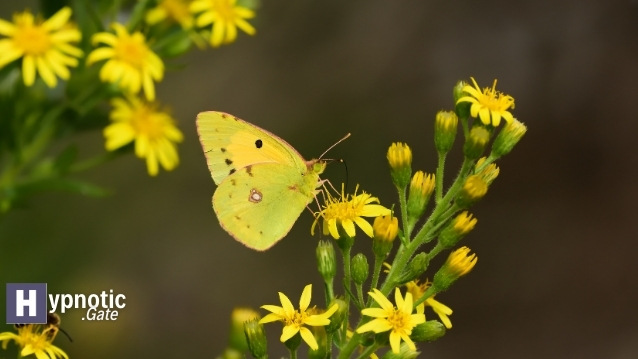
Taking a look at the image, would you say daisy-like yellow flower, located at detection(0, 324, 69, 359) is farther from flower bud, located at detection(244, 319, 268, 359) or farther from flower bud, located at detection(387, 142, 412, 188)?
flower bud, located at detection(387, 142, 412, 188)

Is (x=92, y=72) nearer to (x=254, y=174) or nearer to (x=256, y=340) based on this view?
(x=254, y=174)

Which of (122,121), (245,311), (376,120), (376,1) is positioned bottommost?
(245,311)

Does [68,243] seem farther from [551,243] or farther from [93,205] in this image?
[551,243]

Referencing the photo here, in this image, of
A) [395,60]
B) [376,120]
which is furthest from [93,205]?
[395,60]

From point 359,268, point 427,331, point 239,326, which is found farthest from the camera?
point 239,326

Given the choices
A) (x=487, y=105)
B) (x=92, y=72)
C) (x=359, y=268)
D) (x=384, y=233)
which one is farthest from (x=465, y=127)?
(x=92, y=72)

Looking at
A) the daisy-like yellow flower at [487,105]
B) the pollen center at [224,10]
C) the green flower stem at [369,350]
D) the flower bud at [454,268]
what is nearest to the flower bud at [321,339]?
the green flower stem at [369,350]

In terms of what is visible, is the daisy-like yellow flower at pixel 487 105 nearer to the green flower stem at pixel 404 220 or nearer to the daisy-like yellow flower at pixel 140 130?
the green flower stem at pixel 404 220

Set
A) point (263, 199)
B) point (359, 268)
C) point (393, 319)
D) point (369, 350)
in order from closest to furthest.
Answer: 1. point (393, 319)
2. point (369, 350)
3. point (359, 268)
4. point (263, 199)
